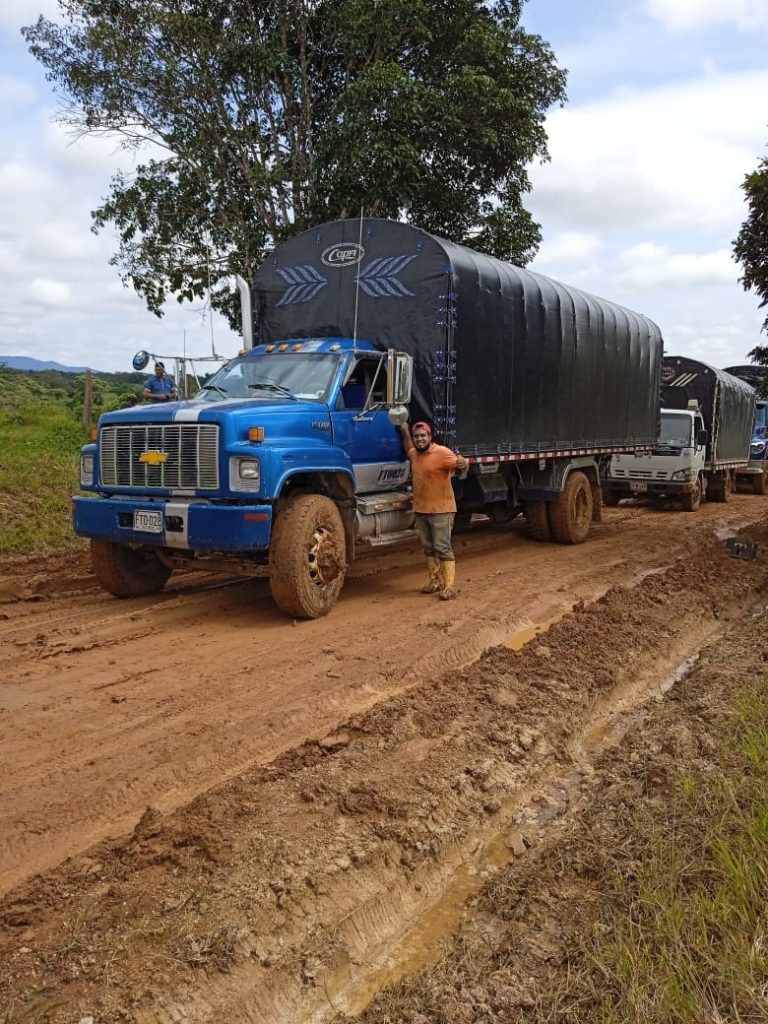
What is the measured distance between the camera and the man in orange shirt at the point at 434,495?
803cm

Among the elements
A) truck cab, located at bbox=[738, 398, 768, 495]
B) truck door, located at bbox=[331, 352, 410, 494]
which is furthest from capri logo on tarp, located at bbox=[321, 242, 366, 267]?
truck cab, located at bbox=[738, 398, 768, 495]

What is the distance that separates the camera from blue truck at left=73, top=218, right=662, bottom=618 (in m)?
6.91

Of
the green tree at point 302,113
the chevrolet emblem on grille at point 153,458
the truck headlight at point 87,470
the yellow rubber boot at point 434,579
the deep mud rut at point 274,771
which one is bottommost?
the deep mud rut at point 274,771

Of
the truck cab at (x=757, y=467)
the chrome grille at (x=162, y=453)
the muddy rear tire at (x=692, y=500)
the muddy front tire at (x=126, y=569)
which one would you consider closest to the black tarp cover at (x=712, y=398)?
the muddy rear tire at (x=692, y=500)

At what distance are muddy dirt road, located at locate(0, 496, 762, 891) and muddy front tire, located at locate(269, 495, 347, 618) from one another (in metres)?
0.21

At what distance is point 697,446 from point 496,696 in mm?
13736

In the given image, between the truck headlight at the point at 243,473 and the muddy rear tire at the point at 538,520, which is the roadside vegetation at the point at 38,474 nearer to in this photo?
the truck headlight at the point at 243,473

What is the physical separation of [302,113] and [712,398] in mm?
10903

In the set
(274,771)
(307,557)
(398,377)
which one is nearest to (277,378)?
(398,377)

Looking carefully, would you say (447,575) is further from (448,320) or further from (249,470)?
(448,320)

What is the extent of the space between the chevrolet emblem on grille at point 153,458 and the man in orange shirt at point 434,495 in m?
2.28

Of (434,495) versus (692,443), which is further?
(692,443)

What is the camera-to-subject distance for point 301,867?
3.36m

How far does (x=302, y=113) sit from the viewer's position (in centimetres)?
1587
